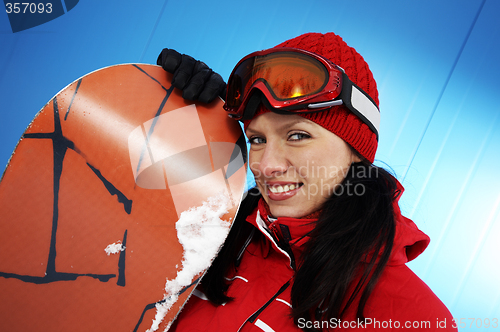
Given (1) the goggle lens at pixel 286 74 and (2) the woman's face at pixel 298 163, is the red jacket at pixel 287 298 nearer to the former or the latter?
(2) the woman's face at pixel 298 163

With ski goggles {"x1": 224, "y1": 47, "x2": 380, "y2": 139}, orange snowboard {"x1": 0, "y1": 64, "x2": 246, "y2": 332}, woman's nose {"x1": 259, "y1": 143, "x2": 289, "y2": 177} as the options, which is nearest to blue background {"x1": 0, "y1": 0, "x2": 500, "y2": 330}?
orange snowboard {"x1": 0, "y1": 64, "x2": 246, "y2": 332}

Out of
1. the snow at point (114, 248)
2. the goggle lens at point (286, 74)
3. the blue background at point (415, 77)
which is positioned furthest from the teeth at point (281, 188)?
the blue background at point (415, 77)

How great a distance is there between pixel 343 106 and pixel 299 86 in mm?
174

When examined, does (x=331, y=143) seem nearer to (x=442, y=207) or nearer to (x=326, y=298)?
(x=326, y=298)

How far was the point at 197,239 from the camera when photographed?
3.83ft

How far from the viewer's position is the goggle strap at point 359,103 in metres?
1.02

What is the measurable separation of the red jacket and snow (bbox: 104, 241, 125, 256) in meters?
0.35

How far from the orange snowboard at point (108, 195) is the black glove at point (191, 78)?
0.07 metres

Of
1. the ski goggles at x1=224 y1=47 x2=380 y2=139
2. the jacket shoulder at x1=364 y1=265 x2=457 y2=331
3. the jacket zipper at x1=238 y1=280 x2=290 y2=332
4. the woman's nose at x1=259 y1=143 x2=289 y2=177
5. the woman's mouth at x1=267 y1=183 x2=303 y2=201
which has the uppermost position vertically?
the ski goggles at x1=224 y1=47 x2=380 y2=139

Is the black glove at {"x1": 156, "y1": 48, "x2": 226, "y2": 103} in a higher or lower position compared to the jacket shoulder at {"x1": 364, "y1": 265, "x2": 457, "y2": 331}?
higher

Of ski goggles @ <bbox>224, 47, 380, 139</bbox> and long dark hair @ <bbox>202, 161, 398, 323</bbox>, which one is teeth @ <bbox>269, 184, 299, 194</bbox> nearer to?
long dark hair @ <bbox>202, 161, 398, 323</bbox>

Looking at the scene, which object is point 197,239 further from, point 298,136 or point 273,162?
point 298,136

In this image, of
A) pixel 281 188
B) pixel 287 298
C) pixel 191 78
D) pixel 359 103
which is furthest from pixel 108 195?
pixel 359 103

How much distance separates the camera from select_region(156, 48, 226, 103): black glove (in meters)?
1.25
